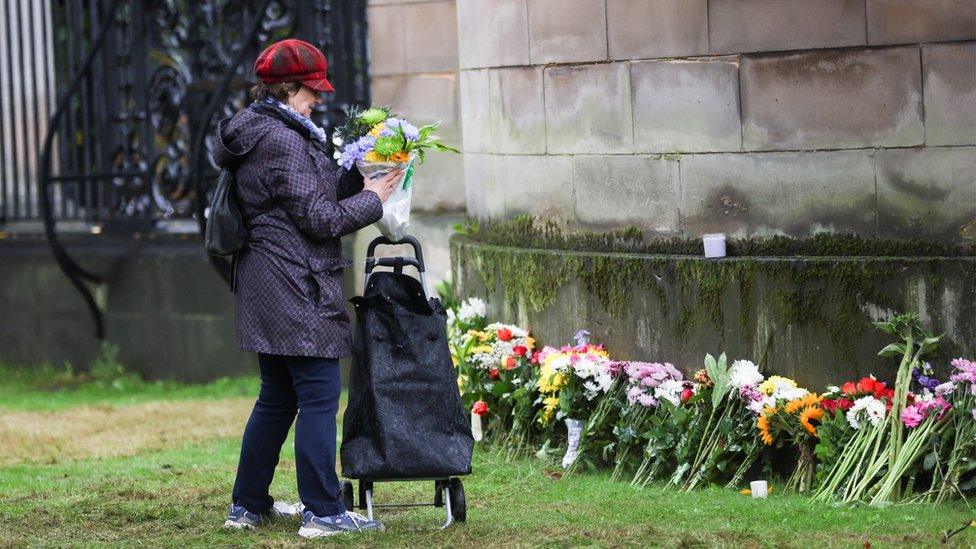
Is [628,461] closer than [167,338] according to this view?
Yes

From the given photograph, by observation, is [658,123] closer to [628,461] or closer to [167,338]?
[628,461]

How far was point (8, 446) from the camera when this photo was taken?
8156mm

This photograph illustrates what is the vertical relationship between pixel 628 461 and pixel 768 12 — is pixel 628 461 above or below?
below

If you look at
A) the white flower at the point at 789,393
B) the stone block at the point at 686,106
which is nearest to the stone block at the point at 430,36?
the stone block at the point at 686,106

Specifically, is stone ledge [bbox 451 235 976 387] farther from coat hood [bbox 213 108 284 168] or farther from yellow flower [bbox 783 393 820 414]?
coat hood [bbox 213 108 284 168]

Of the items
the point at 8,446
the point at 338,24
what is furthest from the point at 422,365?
the point at 338,24

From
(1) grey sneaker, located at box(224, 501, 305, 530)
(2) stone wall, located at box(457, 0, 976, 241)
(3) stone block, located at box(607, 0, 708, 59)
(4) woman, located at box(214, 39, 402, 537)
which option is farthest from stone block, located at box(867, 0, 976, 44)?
(1) grey sneaker, located at box(224, 501, 305, 530)

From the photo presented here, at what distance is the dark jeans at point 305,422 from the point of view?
5332mm

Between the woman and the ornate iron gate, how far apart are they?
4.75 meters

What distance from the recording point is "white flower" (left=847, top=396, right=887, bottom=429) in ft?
19.7

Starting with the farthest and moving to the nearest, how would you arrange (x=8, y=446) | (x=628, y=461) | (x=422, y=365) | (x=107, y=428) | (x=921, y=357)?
1. (x=107, y=428)
2. (x=8, y=446)
3. (x=628, y=461)
4. (x=921, y=357)
5. (x=422, y=365)

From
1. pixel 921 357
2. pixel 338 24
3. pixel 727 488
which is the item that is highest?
pixel 338 24

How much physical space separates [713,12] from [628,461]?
2.05 m

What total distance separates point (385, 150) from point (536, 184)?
194cm
